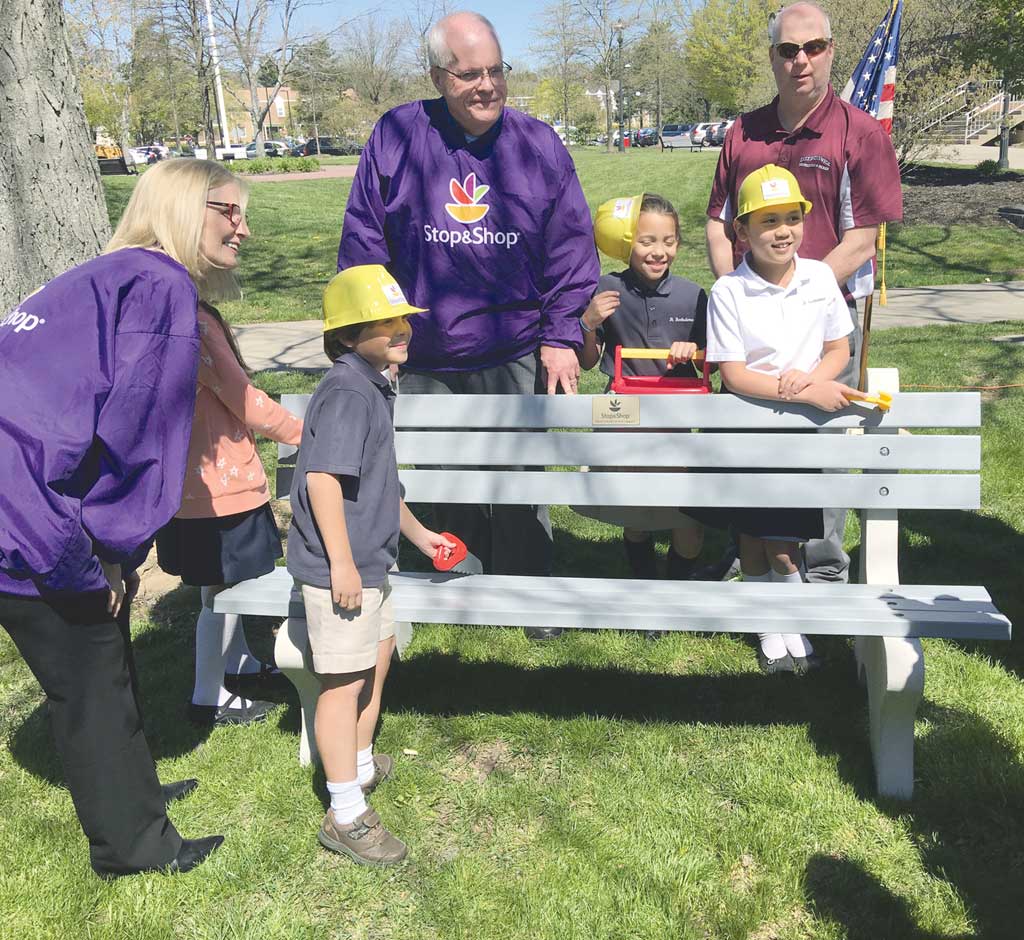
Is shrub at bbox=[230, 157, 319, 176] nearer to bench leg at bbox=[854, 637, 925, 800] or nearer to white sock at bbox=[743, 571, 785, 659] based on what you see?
white sock at bbox=[743, 571, 785, 659]

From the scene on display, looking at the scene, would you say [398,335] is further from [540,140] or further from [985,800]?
[985,800]

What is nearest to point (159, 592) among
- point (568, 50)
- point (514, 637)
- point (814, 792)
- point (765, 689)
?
point (514, 637)

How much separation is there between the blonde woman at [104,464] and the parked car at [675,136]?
5475 cm

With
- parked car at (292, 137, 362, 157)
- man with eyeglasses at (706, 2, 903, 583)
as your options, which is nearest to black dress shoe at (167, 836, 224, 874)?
man with eyeglasses at (706, 2, 903, 583)

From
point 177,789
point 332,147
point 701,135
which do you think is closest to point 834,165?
point 177,789

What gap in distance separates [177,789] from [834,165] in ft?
10.3

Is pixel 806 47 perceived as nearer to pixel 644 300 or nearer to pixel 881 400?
pixel 644 300

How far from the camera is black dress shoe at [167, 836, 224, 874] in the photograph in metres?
2.74

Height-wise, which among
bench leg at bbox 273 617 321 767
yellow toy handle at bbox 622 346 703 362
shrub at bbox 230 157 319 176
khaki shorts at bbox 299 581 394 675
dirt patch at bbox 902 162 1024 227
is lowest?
shrub at bbox 230 157 319 176

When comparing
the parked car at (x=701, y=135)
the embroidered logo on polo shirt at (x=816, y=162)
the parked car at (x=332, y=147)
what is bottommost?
the parked car at (x=332, y=147)

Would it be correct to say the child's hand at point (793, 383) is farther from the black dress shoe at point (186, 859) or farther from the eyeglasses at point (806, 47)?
the black dress shoe at point (186, 859)

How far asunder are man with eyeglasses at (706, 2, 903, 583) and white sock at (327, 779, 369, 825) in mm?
2311

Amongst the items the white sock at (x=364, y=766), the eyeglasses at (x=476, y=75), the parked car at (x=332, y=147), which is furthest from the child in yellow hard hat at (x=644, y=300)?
the parked car at (x=332, y=147)

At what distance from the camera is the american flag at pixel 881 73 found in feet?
16.4
